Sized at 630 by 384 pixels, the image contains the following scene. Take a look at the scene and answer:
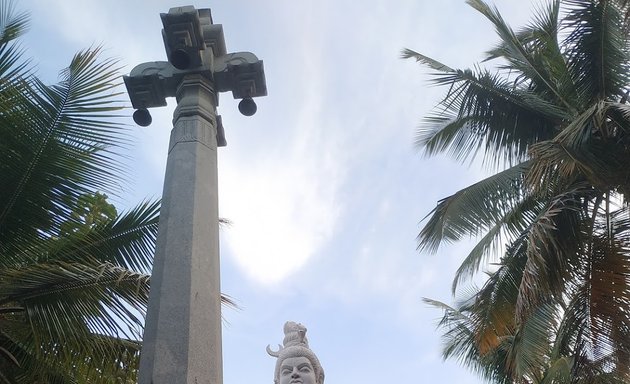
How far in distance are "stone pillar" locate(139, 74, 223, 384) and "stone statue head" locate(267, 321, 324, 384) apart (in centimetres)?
153

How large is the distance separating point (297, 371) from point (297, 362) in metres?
0.08

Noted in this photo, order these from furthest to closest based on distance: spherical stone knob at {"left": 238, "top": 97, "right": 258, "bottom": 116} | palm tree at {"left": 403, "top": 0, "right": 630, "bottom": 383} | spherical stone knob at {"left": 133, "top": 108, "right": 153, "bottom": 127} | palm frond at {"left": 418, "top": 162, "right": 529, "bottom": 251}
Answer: palm frond at {"left": 418, "top": 162, "right": 529, "bottom": 251}, palm tree at {"left": 403, "top": 0, "right": 630, "bottom": 383}, spherical stone knob at {"left": 133, "top": 108, "right": 153, "bottom": 127}, spherical stone knob at {"left": 238, "top": 97, "right": 258, "bottom": 116}

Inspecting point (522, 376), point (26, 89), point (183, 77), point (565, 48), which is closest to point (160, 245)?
point (183, 77)

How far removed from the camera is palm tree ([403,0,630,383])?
10234mm

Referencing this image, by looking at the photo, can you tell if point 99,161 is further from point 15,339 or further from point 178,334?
point 178,334

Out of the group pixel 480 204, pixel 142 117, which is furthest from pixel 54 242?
pixel 480 204

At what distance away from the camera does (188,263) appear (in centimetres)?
480

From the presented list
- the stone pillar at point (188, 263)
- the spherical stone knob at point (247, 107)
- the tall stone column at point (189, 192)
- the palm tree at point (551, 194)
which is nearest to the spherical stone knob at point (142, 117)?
the tall stone column at point (189, 192)

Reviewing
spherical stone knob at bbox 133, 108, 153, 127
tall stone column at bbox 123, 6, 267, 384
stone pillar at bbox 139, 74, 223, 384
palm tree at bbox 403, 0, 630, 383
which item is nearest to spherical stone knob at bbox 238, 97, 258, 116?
tall stone column at bbox 123, 6, 267, 384

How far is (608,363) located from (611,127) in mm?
3533

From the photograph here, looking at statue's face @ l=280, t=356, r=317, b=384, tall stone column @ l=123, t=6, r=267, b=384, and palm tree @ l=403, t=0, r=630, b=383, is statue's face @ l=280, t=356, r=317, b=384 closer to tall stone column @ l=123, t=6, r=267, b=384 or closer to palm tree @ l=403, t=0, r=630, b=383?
tall stone column @ l=123, t=6, r=267, b=384

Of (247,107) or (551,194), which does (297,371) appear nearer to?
(247,107)

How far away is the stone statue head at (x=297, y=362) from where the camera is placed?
611 centimetres

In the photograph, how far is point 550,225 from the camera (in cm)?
1027
